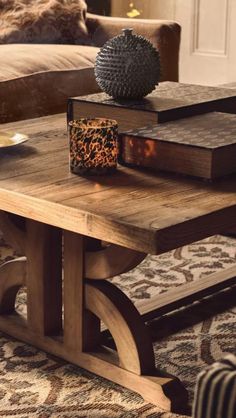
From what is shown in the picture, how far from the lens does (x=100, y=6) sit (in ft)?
15.4

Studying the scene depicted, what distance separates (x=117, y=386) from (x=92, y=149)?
1.40ft

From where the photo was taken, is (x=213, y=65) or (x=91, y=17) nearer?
(x=91, y=17)

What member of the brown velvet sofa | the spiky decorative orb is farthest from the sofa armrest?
the spiky decorative orb

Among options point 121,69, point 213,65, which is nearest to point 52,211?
point 121,69

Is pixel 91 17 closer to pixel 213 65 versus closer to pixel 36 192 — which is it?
pixel 213 65

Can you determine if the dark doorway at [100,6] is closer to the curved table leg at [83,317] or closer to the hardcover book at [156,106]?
the hardcover book at [156,106]

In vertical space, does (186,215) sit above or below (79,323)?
above

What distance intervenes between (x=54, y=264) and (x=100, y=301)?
165mm

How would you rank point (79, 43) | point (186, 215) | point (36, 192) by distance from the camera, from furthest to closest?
point (79, 43), point (36, 192), point (186, 215)

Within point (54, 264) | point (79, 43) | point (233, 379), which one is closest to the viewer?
point (233, 379)

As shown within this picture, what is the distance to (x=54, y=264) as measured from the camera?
1.61 m

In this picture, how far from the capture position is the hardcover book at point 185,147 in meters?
1.42

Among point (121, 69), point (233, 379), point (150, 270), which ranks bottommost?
point (150, 270)

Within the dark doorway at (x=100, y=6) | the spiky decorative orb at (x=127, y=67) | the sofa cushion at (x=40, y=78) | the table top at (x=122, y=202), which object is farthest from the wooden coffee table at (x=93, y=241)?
the dark doorway at (x=100, y=6)
